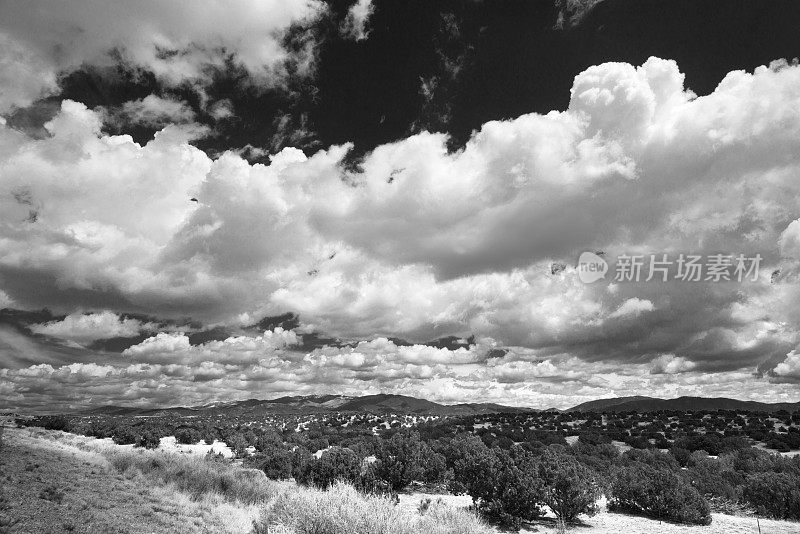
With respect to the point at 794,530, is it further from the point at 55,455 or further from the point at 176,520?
the point at 55,455

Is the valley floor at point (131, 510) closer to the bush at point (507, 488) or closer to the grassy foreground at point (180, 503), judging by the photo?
the grassy foreground at point (180, 503)

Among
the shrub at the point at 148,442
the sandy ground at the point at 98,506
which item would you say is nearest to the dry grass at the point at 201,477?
the sandy ground at the point at 98,506

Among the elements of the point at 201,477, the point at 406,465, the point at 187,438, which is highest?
the point at 406,465

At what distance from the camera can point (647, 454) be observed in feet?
102

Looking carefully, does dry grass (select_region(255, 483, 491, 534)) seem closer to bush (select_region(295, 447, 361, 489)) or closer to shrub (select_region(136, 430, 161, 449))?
bush (select_region(295, 447, 361, 489))

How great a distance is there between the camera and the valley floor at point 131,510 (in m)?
14.3

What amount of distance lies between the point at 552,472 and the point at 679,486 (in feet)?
15.9

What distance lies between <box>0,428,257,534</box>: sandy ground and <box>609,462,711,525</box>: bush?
1435 centimetres

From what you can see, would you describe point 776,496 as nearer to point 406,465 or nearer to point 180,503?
point 406,465

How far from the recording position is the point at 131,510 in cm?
1800

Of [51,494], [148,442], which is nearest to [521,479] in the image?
[51,494]

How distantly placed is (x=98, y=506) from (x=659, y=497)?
21.9 meters

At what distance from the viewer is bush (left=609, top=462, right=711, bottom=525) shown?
579 inches

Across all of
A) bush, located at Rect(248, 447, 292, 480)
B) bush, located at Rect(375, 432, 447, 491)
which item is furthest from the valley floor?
bush, located at Rect(248, 447, 292, 480)
